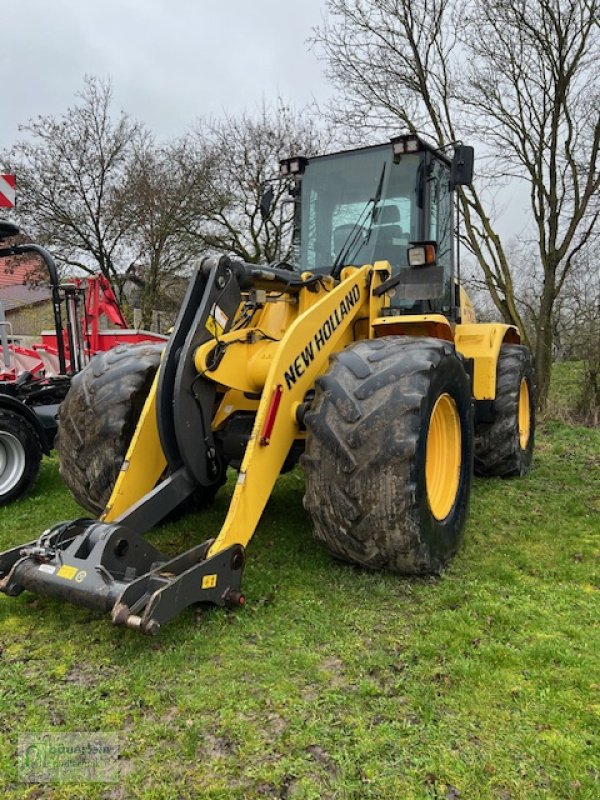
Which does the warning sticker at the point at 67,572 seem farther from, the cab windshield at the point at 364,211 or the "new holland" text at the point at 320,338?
the cab windshield at the point at 364,211

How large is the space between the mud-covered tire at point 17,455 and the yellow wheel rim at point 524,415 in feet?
15.8

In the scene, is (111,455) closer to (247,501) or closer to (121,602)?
(247,501)

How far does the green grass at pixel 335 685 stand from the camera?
2.14 metres

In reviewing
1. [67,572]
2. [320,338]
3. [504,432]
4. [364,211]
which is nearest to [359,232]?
[364,211]

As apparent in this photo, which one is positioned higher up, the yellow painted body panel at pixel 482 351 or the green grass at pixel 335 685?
the yellow painted body panel at pixel 482 351

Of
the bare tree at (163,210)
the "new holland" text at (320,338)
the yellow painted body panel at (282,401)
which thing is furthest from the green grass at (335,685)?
the bare tree at (163,210)

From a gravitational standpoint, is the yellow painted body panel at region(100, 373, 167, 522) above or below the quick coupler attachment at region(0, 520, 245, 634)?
above

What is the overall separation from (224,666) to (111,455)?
172 cm

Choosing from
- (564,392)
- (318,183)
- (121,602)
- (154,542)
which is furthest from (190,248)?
(121,602)

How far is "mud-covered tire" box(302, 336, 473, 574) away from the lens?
10.6 ft

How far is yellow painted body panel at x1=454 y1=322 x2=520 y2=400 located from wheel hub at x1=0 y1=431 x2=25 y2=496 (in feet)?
13.4

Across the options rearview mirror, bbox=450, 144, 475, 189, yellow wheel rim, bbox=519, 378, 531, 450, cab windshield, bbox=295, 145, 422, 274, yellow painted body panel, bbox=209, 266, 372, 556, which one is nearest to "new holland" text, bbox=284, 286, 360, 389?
yellow painted body panel, bbox=209, 266, 372, 556

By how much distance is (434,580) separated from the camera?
3621mm

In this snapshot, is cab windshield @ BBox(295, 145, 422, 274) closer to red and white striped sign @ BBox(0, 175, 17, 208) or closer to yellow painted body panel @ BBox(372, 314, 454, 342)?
yellow painted body panel @ BBox(372, 314, 454, 342)
